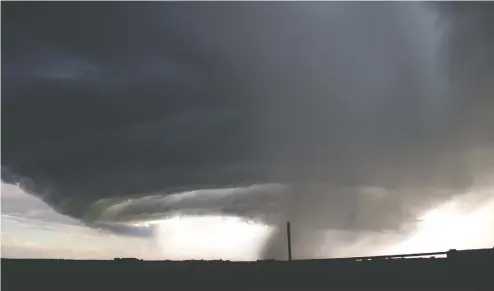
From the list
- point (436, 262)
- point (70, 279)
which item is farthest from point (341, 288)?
point (70, 279)

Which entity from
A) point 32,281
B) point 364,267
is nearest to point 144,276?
point 32,281

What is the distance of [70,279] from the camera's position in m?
24.2

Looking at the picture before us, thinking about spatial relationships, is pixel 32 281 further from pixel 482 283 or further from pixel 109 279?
pixel 482 283

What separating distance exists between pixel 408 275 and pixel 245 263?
6.55 meters

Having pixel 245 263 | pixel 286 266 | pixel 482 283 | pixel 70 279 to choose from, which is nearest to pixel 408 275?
pixel 482 283

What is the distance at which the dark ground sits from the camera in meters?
Result: 22.4

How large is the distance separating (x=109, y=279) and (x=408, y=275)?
11.7 meters

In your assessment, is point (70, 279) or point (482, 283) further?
point (70, 279)

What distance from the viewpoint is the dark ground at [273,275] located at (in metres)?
22.4

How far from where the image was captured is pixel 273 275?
77.8 feet

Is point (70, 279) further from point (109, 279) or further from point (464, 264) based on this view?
point (464, 264)

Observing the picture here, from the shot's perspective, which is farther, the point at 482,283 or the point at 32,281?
the point at 32,281

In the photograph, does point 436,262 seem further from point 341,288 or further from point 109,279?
point 109,279

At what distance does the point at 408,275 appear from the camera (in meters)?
22.6
